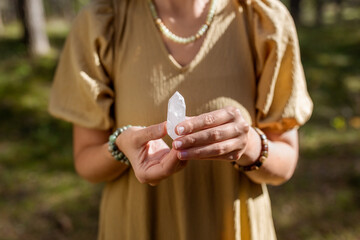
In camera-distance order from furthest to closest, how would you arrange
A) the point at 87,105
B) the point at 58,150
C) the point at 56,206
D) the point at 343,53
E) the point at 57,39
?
the point at 343,53 < the point at 57,39 < the point at 58,150 < the point at 56,206 < the point at 87,105

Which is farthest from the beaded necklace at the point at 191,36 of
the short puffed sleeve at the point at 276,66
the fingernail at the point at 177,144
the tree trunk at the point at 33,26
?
the tree trunk at the point at 33,26

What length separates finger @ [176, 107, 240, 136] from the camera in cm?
111

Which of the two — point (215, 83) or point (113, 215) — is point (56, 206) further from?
point (215, 83)

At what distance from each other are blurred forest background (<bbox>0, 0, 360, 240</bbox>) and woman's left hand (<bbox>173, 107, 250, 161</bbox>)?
2479 mm

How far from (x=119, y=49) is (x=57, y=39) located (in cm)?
554

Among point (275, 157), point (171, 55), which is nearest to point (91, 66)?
point (171, 55)

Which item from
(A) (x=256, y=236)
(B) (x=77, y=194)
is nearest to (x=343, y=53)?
(B) (x=77, y=194)

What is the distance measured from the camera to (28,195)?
3.82 meters

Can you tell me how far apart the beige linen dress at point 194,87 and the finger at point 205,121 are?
0.83 ft

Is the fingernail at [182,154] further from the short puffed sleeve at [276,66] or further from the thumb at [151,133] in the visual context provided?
the short puffed sleeve at [276,66]

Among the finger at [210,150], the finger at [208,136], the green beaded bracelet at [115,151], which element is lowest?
the green beaded bracelet at [115,151]

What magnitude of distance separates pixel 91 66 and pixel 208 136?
2.11ft

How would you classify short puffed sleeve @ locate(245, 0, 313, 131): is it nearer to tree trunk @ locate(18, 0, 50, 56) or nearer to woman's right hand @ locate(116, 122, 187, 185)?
woman's right hand @ locate(116, 122, 187, 185)

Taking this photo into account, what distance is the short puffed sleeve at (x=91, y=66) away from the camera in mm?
1494
